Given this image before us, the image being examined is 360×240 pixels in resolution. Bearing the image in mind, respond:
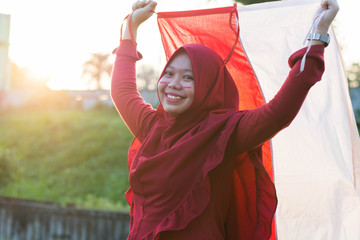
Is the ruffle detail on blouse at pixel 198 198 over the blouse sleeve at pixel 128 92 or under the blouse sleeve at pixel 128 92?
under

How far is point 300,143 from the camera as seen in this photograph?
226cm

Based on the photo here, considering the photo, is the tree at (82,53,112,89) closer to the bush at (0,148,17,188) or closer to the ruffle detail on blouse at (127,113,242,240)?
the bush at (0,148,17,188)

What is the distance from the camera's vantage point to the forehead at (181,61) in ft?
6.33

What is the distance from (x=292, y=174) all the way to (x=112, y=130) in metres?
8.31

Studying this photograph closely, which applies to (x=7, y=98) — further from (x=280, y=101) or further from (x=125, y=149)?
(x=280, y=101)

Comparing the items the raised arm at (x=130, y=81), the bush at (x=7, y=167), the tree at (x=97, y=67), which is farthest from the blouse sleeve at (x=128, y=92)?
the tree at (x=97, y=67)

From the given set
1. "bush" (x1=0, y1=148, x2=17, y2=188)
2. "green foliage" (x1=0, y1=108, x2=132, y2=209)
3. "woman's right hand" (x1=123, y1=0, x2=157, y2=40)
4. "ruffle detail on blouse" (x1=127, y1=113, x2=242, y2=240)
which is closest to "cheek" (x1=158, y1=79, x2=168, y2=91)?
"ruffle detail on blouse" (x1=127, y1=113, x2=242, y2=240)

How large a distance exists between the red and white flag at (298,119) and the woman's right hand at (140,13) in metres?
0.19

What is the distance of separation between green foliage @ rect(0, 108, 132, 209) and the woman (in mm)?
4783

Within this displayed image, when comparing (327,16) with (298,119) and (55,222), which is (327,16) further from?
(55,222)

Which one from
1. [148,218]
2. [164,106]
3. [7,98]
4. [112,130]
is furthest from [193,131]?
[7,98]

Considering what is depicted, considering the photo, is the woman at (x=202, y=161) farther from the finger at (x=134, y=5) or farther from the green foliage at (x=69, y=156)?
the green foliage at (x=69, y=156)

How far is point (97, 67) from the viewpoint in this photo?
31.4 metres

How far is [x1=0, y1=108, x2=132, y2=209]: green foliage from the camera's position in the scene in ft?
26.3
